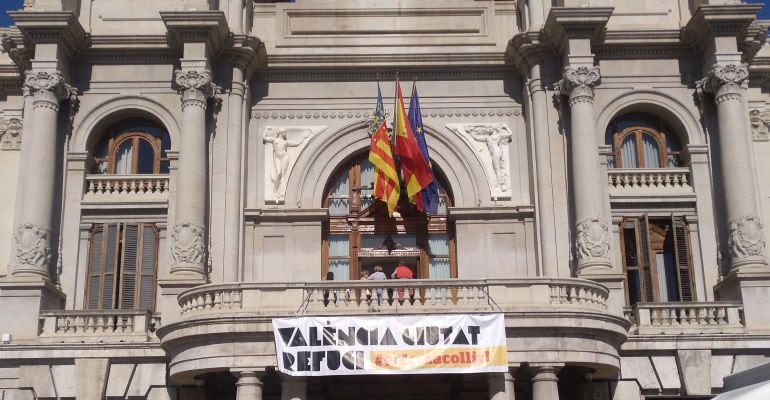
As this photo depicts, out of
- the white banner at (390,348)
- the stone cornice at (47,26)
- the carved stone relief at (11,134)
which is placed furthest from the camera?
the carved stone relief at (11,134)

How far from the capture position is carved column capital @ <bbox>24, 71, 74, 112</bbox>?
28250 millimetres

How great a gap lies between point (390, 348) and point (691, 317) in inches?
353

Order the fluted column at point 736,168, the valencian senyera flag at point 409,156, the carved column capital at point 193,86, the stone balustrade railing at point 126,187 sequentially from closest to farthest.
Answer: the fluted column at point 736,168
the carved column capital at point 193,86
the valencian senyera flag at point 409,156
the stone balustrade railing at point 126,187

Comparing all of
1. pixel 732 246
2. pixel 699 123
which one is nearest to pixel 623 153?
pixel 699 123

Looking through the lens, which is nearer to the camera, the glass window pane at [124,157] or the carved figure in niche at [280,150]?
the carved figure in niche at [280,150]

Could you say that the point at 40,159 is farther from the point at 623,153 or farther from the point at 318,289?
the point at 623,153

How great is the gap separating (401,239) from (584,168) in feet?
18.4

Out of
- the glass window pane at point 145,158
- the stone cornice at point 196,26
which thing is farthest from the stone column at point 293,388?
the stone cornice at point 196,26

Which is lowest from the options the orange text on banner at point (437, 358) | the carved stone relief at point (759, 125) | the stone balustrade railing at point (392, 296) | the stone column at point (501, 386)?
the stone column at point (501, 386)

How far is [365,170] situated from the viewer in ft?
99.6

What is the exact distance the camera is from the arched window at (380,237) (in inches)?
1153

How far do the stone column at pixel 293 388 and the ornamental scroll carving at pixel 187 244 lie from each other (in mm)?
5750

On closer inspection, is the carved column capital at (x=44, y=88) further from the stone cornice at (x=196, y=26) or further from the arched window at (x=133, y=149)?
the stone cornice at (x=196, y=26)

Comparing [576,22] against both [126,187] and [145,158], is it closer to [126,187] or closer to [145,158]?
[145,158]
